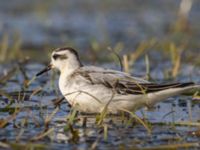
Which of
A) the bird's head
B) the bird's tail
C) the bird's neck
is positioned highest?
the bird's head

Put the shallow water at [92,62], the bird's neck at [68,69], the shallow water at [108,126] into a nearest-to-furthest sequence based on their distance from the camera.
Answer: the shallow water at [108,126] → the shallow water at [92,62] → the bird's neck at [68,69]

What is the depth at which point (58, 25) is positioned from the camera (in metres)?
19.4

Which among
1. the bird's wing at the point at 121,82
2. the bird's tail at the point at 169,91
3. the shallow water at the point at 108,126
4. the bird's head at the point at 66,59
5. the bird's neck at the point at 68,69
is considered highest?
the bird's head at the point at 66,59

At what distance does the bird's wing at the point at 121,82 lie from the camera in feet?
30.7

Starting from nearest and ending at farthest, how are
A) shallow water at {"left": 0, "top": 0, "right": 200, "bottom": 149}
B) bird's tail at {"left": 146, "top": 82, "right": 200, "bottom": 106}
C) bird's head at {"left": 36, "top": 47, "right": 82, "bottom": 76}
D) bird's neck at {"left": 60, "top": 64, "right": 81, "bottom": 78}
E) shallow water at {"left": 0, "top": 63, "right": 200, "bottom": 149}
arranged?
shallow water at {"left": 0, "top": 63, "right": 200, "bottom": 149} → shallow water at {"left": 0, "top": 0, "right": 200, "bottom": 149} → bird's tail at {"left": 146, "top": 82, "right": 200, "bottom": 106} → bird's neck at {"left": 60, "top": 64, "right": 81, "bottom": 78} → bird's head at {"left": 36, "top": 47, "right": 82, "bottom": 76}

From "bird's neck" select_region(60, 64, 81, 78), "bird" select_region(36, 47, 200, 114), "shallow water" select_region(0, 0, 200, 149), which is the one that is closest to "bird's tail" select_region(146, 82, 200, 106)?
"bird" select_region(36, 47, 200, 114)

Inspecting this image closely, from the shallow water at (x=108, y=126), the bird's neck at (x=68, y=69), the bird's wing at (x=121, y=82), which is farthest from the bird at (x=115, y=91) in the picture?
the bird's neck at (x=68, y=69)

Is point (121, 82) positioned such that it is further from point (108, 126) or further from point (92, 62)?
point (92, 62)

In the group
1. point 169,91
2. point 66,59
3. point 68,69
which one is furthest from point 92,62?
point 169,91

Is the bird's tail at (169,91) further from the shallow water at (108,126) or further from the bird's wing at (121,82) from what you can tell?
the shallow water at (108,126)

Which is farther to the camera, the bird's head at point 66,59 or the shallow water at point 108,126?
the bird's head at point 66,59

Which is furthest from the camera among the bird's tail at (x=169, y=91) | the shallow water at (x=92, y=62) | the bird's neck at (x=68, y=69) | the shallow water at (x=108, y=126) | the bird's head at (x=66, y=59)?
the bird's head at (x=66, y=59)

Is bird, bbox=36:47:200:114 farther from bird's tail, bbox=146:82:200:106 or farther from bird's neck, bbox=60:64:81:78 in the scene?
bird's neck, bbox=60:64:81:78

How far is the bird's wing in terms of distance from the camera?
9352 millimetres
